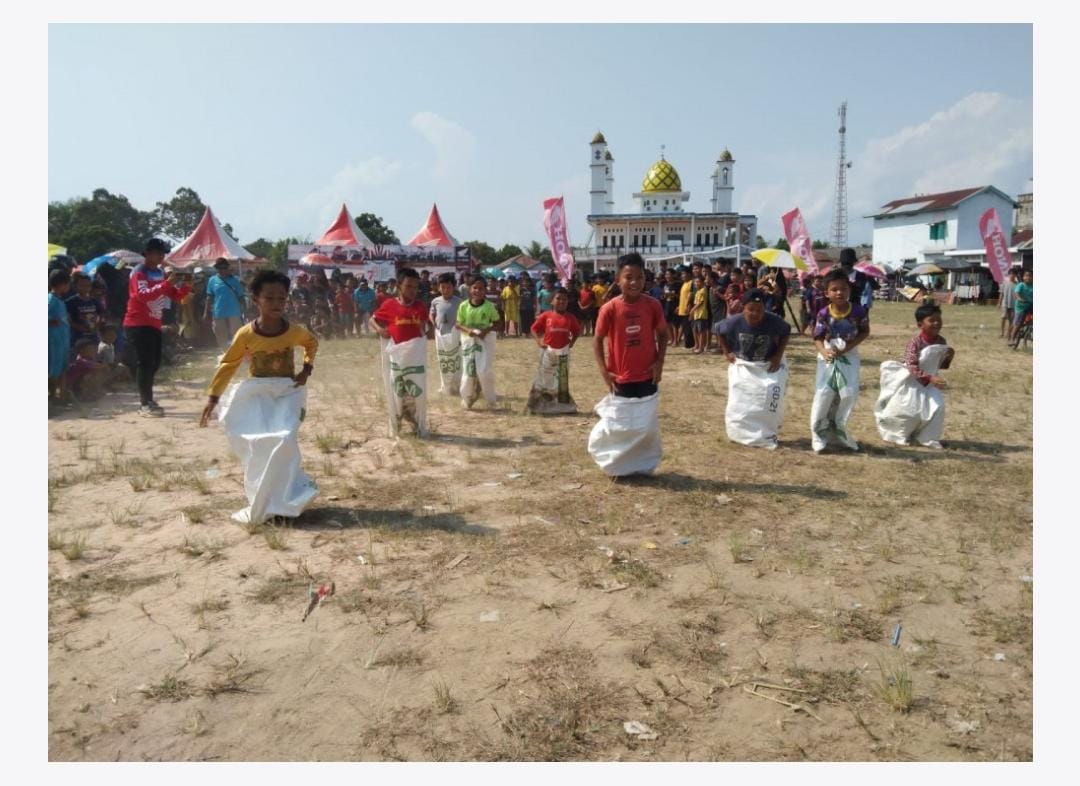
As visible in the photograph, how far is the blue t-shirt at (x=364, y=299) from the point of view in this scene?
19.7m

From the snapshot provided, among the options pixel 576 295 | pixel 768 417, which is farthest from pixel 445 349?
pixel 576 295

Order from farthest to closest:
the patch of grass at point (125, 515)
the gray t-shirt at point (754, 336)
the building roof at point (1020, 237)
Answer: the building roof at point (1020, 237) < the gray t-shirt at point (754, 336) < the patch of grass at point (125, 515)

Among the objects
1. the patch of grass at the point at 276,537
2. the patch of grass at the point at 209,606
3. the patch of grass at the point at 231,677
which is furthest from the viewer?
the patch of grass at the point at 276,537

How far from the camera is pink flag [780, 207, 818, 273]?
55.1ft

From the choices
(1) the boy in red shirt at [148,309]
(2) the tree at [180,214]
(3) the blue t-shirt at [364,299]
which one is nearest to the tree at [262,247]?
(2) the tree at [180,214]

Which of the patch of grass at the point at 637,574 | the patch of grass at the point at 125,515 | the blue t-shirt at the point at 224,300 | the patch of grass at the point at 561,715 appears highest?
the blue t-shirt at the point at 224,300

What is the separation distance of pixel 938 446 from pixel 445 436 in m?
4.54

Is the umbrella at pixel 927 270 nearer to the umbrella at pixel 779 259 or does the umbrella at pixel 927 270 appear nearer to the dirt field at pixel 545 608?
the umbrella at pixel 779 259

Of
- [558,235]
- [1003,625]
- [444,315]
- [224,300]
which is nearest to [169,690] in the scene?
[1003,625]

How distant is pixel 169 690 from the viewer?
3.11 metres

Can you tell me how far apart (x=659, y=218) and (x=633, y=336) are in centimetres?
6237

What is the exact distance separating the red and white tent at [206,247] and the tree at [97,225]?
19.1 meters

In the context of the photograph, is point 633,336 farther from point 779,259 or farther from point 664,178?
point 664,178

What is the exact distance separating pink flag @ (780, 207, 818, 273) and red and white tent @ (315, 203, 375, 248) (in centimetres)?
1274
